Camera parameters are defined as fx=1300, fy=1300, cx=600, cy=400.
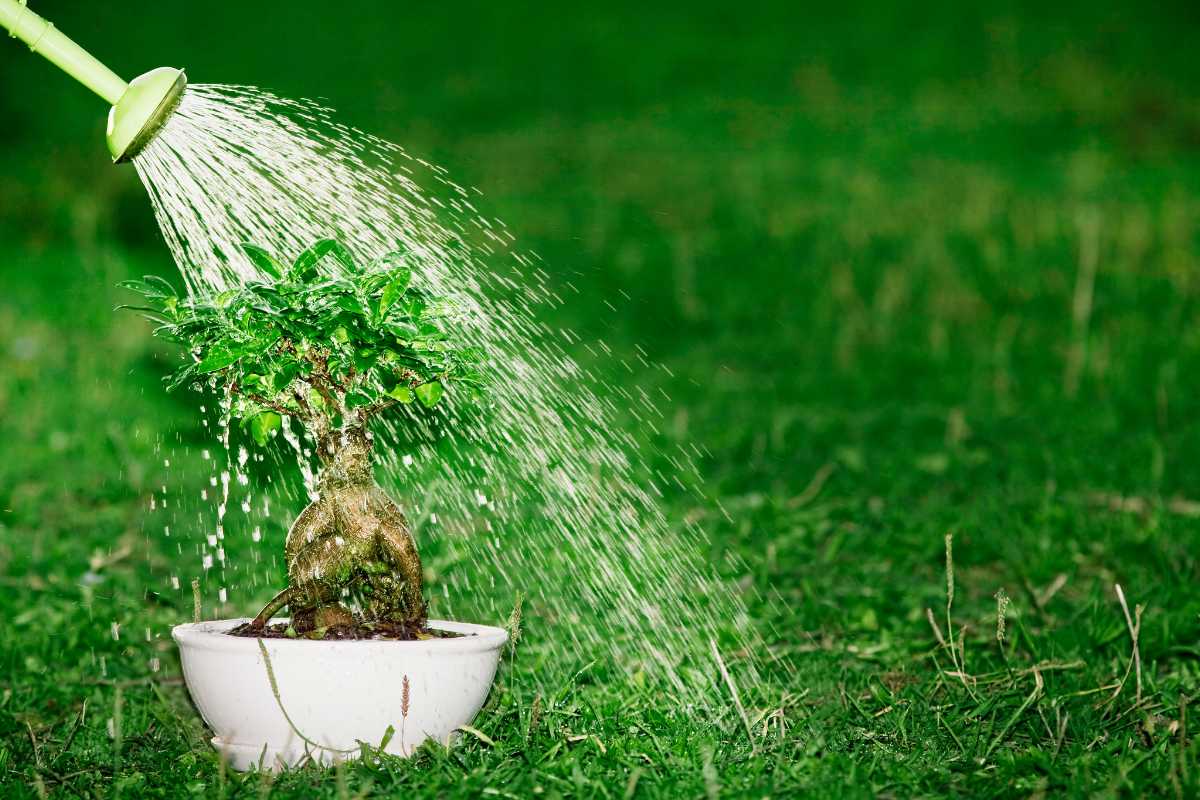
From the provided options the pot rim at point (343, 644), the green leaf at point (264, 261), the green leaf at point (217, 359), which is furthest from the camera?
the green leaf at point (264, 261)

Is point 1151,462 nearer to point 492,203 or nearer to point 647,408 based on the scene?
point 647,408

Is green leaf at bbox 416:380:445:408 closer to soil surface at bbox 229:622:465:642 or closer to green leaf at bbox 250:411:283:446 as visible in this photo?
green leaf at bbox 250:411:283:446

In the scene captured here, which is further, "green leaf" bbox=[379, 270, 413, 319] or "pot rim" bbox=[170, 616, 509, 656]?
"green leaf" bbox=[379, 270, 413, 319]

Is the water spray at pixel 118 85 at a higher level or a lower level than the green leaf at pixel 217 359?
higher

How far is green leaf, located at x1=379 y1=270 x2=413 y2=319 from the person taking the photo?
2.60 meters

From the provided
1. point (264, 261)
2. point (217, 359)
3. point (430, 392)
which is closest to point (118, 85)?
point (264, 261)

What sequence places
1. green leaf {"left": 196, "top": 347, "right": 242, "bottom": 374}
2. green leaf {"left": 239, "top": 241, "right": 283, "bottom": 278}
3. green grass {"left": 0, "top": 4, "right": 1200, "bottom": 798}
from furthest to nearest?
1. green grass {"left": 0, "top": 4, "right": 1200, "bottom": 798}
2. green leaf {"left": 239, "top": 241, "right": 283, "bottom": 278}
3. green leaf {"left": 196, "top": 347, "right": 242, "bottom": 374}

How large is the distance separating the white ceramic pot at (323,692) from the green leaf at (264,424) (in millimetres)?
406

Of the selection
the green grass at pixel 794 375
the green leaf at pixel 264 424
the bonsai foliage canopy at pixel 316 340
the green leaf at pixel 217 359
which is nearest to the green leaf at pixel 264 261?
the bonsai foliage canopy at pixel 316 340

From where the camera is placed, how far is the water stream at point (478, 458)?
9.47ft

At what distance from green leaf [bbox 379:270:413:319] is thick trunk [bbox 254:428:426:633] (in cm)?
31

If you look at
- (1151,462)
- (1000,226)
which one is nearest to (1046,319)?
(1000,226)

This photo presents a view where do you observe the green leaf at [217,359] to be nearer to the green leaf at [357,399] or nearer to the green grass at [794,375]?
the green leaf at [357,399]

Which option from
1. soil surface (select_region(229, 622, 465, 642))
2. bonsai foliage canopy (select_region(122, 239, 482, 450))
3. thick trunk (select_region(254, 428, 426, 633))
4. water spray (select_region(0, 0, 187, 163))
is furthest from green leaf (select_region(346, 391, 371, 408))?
water spray (select_region(0, 0, 187, 163))
